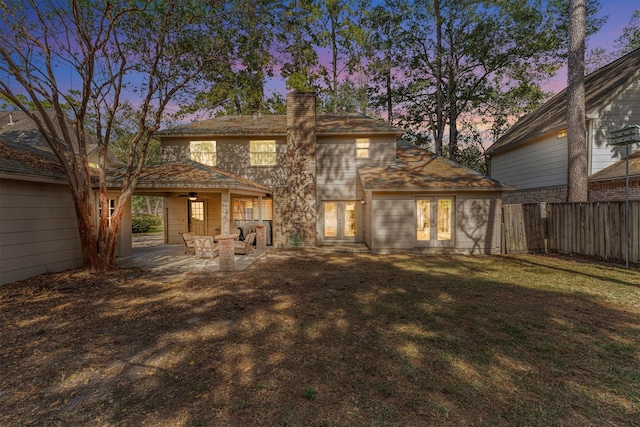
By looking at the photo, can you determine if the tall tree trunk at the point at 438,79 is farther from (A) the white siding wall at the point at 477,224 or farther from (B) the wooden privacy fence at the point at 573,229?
(B) the wooden privacy fence at the point at 573,229

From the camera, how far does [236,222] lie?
575 inches

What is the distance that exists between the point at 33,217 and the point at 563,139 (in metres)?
21.1

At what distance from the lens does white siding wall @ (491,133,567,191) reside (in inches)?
528

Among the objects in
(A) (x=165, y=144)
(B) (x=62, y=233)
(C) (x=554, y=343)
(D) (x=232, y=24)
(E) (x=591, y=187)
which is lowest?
(C) (x=554, y=343)

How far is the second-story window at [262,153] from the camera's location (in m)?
14.3

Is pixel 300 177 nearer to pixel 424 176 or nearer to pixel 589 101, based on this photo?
pixel 424 176

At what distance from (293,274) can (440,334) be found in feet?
15.9

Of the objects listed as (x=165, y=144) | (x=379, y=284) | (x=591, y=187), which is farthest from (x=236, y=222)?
(x=591, y=187)

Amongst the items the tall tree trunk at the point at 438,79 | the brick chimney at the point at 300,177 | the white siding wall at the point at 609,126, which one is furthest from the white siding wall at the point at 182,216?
the white siding wall at the point at 609,126

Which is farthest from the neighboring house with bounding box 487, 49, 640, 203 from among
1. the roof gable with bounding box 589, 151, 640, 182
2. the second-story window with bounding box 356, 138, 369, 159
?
the second-story window with bounding box 356, 138, 369, 159

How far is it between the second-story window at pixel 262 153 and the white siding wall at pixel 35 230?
7590 millimetres

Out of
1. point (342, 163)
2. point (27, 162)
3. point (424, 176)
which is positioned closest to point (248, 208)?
point (342, 163)

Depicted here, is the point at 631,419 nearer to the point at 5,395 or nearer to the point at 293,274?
the point at 5,395

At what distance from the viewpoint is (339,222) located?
14383mm
